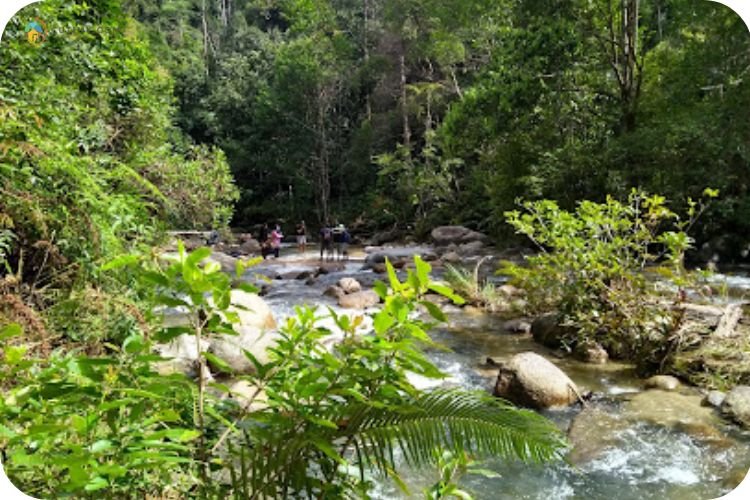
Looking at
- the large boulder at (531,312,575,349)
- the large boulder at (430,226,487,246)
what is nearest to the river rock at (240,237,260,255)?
the large boulder at (430,226,487,246)

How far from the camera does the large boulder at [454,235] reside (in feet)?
47.6

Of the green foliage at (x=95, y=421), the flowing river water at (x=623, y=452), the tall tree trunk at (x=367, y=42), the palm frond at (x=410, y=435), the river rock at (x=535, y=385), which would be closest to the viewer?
the green foliage at (x=95, y=421)

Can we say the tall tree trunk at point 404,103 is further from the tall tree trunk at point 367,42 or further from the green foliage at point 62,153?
the green foliage at point 62,153

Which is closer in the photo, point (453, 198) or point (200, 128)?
point (453, 198)

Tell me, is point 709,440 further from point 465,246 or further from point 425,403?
point 465,246

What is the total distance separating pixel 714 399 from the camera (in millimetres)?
4027

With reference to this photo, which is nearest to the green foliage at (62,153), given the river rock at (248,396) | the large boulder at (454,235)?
the river rock at (248,396)

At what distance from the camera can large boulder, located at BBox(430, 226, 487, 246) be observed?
1452 centimetres

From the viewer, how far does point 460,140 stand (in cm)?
1262

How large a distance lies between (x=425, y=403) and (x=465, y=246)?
12.6 metres

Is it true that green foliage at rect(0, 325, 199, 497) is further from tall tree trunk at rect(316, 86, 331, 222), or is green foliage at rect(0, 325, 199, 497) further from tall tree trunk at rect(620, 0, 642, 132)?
tall tree trunk at rect(316, 86, 331, 222)

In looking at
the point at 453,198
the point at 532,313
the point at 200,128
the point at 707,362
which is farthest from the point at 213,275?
the point at 200,128

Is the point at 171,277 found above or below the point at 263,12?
below

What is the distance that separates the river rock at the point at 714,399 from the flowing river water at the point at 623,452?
69 mm
